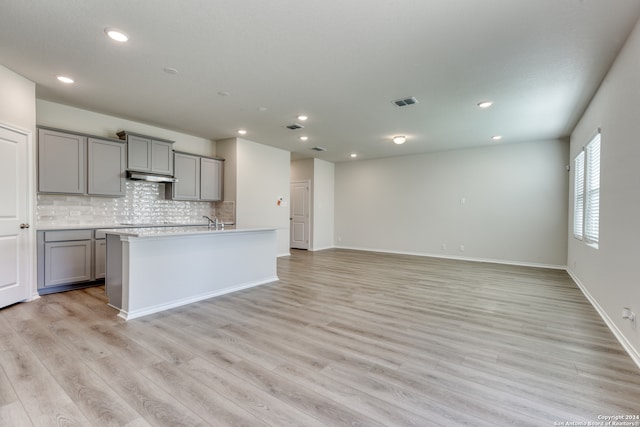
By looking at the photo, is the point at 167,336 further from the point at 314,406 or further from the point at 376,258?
the point at 376,258

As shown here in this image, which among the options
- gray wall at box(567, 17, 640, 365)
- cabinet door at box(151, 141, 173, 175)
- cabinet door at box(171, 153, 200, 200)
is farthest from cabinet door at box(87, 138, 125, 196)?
gray wall at box(567, 17, 640, 365)

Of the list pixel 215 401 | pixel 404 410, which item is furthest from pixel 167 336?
pixel 404 410

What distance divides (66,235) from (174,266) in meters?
1.89

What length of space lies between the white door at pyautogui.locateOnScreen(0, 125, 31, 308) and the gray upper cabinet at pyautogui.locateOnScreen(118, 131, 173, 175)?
1.48 m

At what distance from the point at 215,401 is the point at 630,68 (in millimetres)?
4143

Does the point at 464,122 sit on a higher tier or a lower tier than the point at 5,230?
higher

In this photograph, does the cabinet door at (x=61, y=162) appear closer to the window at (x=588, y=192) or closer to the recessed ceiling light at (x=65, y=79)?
the recessed ceiling light at (x=65, y=79)

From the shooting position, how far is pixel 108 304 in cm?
369

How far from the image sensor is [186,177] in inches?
237

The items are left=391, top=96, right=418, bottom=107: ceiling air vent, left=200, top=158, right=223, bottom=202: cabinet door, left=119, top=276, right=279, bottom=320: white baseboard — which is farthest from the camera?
left=200, top=158, right=223, bottom=202: cabinet door

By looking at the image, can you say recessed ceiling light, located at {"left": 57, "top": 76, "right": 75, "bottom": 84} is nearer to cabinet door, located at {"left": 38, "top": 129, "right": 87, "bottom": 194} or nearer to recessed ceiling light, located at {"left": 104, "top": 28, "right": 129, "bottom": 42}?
cabinet door, located at {"left": 38, "top": 129, "right": 87, "bottom": 194}

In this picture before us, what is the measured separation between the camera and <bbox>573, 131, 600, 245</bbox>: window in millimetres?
3902

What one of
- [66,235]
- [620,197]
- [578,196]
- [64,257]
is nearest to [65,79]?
[66,235]

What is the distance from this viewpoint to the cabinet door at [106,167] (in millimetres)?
4695
